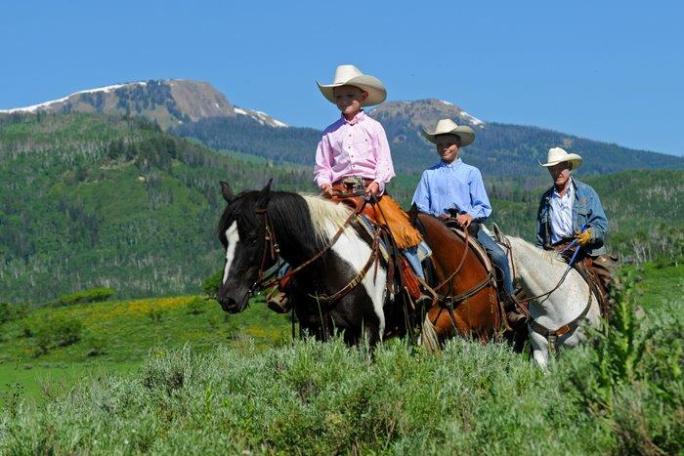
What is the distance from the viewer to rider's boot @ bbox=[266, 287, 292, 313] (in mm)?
9844

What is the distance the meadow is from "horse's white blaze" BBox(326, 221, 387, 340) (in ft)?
1.70

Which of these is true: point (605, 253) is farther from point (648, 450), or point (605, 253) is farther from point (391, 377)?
point (648, 450)

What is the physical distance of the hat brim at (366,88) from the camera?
10.7 metres

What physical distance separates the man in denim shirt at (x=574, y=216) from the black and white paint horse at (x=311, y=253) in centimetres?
374

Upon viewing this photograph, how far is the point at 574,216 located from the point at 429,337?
10.4ft

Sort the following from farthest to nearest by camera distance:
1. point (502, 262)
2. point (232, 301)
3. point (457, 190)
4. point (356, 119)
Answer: point (457, 190) → point (502, 262) → point (356, 119) → point (232, 301)

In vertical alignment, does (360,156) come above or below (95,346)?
above

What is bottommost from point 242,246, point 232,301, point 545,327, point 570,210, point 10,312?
point 10,312

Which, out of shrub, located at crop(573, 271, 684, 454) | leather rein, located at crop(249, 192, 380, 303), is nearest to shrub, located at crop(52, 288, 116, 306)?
leather rein, located at crop(249, 192, 380, 303)

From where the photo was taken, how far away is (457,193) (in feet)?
40.5

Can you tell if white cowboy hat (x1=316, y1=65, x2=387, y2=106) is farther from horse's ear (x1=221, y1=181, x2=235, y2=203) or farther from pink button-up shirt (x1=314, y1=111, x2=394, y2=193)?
horse's ear (x1=221, y1=181, x2=235, y2=203)

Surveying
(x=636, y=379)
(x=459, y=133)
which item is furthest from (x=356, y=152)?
(x=636, y=379)

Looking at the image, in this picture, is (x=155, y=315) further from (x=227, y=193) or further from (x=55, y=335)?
(x=227, y=193)

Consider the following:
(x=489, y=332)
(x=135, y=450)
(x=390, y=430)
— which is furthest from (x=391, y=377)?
(x=489, y=332)
